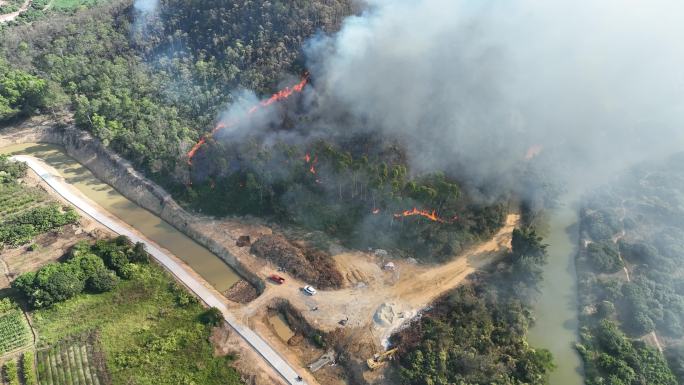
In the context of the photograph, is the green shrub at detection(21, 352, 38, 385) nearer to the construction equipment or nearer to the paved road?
the paved road

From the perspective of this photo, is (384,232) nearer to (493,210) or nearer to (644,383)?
(493,210)

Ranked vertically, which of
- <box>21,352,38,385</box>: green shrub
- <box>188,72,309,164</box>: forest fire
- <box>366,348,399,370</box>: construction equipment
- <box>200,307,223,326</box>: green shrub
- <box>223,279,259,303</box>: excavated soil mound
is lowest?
<box>366,348,399,370</box>: construction equipment

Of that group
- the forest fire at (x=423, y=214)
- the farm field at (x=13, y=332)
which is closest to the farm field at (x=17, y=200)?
the farm field at (x=13, y=332)

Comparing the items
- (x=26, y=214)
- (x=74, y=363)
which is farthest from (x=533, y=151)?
(x=26, y=214)

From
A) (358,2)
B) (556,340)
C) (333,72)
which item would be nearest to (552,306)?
(556,340)

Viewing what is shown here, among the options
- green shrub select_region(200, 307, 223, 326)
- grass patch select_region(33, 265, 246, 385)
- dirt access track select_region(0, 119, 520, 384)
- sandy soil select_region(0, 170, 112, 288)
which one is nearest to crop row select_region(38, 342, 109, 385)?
grass patch select_region(33, 265, 246, 385)

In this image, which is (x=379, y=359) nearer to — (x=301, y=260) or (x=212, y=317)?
(x=301, y=260)

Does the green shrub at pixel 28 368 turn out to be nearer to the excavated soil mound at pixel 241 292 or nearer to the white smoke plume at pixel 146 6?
the excavated soil mound at pixel 241 292
